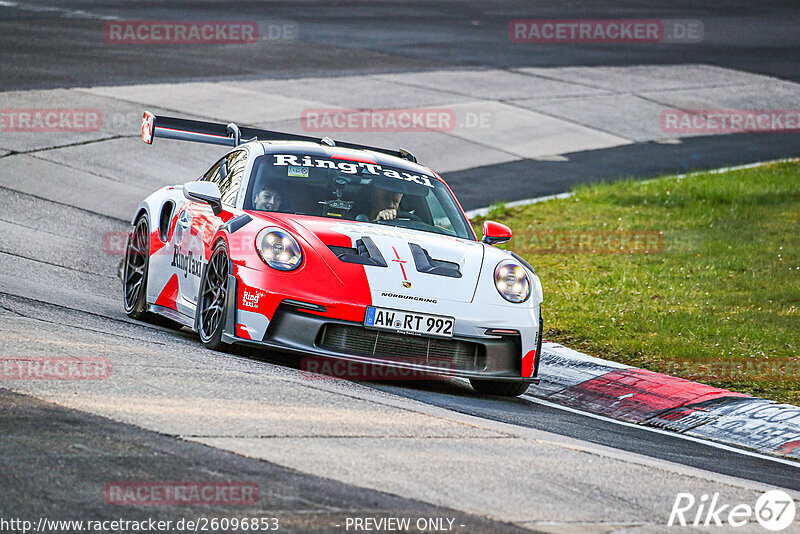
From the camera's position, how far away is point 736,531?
540 centimetres

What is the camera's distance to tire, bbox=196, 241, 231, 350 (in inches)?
322

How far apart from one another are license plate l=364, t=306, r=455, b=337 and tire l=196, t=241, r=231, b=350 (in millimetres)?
990

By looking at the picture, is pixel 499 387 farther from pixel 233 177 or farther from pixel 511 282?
pixel 233 177

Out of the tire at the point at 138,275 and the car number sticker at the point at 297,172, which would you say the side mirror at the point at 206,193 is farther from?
the tire at the point at 138,275

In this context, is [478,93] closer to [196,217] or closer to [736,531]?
[196,217]

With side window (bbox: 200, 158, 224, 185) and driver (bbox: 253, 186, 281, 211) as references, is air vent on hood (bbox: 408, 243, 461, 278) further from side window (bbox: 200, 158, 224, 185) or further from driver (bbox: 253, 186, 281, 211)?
side window (bbox: 200, 158, 224, 185)

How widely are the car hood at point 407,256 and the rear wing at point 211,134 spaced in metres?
1.47

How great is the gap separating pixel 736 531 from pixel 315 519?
1.82 metres

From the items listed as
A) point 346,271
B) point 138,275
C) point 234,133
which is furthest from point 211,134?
point 346,271

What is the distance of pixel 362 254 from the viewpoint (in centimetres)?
809

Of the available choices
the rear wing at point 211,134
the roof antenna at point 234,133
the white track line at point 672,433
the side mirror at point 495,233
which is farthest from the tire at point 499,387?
→ the roof antenna at point 234,133

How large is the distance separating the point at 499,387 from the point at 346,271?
145 cm

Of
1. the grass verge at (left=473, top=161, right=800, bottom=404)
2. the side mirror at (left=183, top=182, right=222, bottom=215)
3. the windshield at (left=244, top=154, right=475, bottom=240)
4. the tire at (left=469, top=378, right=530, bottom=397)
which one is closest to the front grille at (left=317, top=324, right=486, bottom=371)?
the tire at (left=469, top=378, right=530, bottom=397)

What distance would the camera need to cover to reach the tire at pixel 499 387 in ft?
28.0
